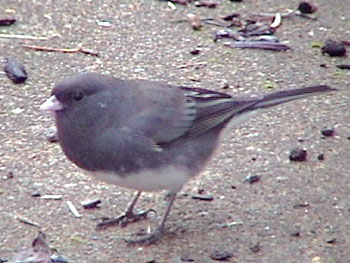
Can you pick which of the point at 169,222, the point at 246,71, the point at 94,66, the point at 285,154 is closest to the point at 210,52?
the point at 246,71

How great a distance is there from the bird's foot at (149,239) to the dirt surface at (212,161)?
0.08ft

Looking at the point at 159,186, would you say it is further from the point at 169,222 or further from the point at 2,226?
the point at 2,226

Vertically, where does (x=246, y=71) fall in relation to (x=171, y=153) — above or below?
below

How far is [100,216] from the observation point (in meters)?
3.60

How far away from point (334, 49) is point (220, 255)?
1706 mm

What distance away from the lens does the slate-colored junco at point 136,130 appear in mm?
3311

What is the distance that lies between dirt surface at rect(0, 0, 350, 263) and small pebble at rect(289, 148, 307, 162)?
34mm

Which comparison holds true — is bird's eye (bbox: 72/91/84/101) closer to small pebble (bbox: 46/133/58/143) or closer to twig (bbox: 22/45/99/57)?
small pebble (bbox: 46/133/58/143)

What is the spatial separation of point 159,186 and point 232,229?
34 cm

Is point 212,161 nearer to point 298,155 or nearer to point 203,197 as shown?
point 203,197

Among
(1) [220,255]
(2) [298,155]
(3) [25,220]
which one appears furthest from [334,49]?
(3) [25,220]

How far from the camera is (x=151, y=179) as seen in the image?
10.9 feet

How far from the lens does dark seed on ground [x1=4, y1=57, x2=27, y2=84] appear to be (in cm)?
440

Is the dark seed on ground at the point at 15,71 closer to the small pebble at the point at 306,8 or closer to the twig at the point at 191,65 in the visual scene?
the twig at the point at 191,65
